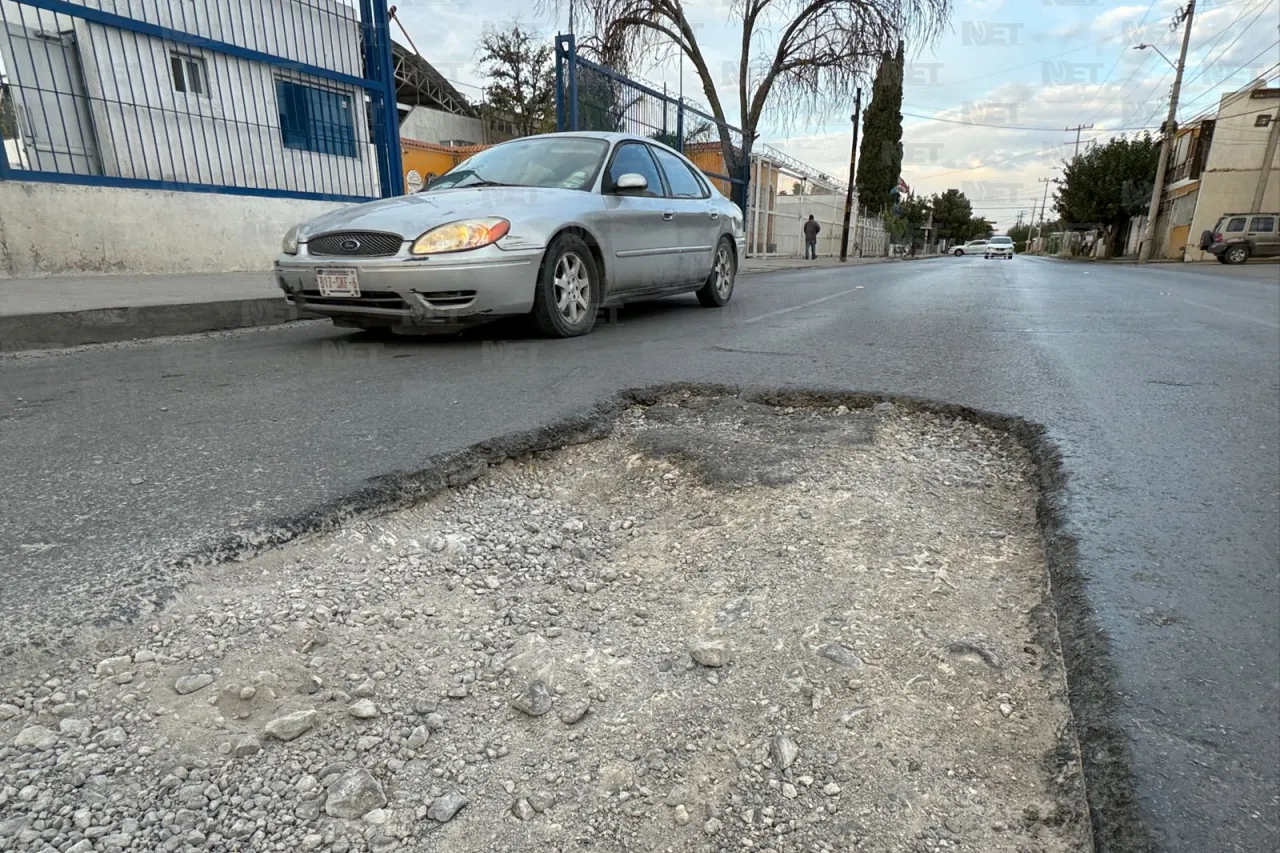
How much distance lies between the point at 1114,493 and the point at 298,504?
2438 mm

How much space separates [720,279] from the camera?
7332 mm

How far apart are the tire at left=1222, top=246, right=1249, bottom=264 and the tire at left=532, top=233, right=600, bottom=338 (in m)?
30.2

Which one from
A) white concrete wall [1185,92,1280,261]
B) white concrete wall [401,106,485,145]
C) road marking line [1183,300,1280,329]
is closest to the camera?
road marking line [1183,300,1280,329]

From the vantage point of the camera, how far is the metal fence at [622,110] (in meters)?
11.0

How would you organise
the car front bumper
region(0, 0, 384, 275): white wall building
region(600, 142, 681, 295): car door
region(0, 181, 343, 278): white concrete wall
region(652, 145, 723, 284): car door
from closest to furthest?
the car front bumper
region(600, 142, 681, 295): car door
region(652, 145, 723, 284): car door
region(0, 181, 343, 278): white concrete wall
region(0, 0, 384, 275): white wall building

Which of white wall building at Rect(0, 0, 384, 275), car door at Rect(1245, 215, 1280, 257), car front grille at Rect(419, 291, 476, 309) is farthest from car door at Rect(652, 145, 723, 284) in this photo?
car door at Rect(1245, 215, 1280, 257)

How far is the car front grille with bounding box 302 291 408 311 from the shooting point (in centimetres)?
430

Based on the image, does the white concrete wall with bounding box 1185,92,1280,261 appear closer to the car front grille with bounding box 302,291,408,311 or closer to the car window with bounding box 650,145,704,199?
the car window with bounding box 650,145,704,199

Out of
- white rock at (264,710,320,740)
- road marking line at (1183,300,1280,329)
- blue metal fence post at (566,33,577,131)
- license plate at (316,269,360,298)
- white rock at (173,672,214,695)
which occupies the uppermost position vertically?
blue metal fence post at (566,33,577,131)

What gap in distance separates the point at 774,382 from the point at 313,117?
9.18 m

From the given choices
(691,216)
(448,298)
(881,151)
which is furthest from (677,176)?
(881,151)

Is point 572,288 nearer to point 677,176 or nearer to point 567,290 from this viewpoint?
point 567,290

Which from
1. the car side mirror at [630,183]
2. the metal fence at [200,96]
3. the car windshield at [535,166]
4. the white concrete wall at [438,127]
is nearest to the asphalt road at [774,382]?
the car side mirror at [630,183]

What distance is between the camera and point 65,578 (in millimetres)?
1604
